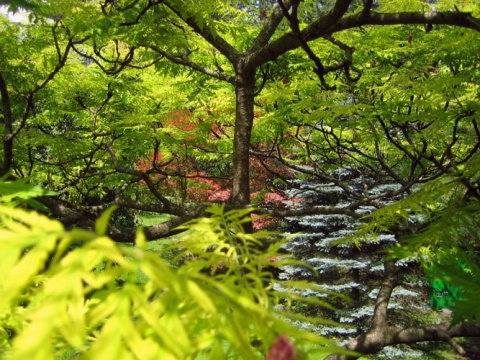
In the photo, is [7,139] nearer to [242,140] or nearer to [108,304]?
[242,140]

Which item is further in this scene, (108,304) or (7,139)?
(7,139)

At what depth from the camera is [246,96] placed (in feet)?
14.0

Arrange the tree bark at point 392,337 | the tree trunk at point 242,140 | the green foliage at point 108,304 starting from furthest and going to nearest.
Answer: the tree trunk at point 242,140 < the tree bark at point 392,337 < the green foliage at point 108,304

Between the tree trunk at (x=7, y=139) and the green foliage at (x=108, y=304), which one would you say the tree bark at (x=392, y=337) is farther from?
the green foliage at (x=108, y=304)

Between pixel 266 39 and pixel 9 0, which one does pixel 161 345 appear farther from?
pixel 266 39

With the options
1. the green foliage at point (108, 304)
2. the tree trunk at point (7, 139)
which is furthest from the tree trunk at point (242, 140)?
the green foliage at point (108, 304)

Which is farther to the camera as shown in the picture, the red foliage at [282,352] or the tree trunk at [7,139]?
the tree trunk at [7,139]

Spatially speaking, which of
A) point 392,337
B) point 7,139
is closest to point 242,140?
point 7,139

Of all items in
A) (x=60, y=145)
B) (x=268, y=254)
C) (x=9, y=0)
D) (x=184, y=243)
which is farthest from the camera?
(x=60, y=145)

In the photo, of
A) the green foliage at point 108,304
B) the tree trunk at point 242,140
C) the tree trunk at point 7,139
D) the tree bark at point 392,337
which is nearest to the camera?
the green foliage at point 108,304

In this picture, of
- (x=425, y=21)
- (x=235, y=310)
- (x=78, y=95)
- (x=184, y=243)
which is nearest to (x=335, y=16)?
(x=425, y=21)

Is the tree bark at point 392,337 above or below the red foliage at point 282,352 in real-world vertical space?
above

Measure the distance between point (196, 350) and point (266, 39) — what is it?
13.7 feet

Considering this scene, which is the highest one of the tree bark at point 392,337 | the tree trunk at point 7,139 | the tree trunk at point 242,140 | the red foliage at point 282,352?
the tree trunk at point 242,140
